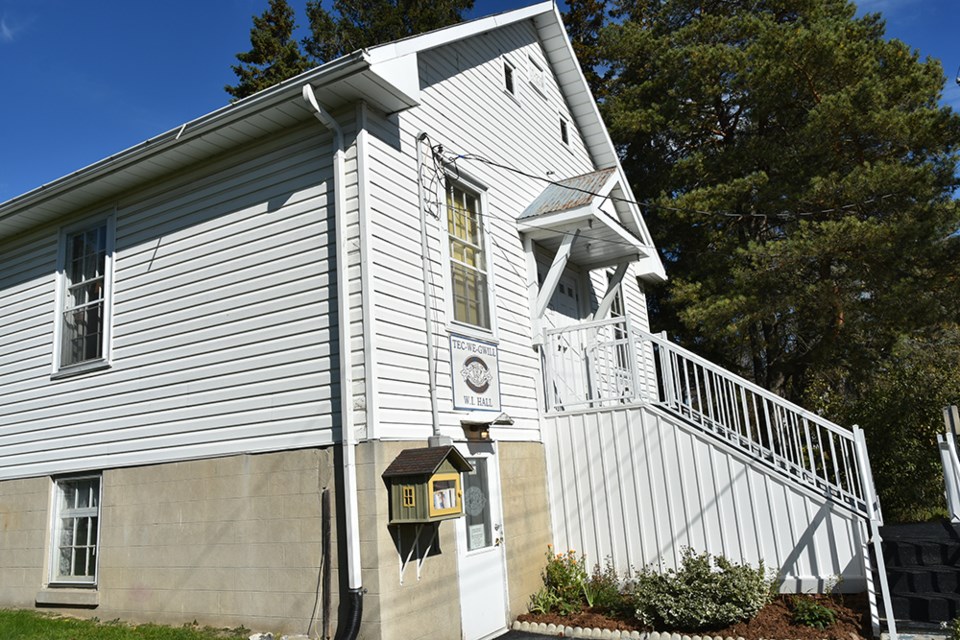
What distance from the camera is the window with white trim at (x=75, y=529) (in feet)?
26.9

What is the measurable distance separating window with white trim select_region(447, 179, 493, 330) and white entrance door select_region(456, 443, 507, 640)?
1.61m

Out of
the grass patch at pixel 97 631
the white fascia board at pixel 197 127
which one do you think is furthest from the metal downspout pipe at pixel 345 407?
the grass patch at pixel 97 631

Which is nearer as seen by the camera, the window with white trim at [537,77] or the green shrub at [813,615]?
the green shrub at [813,615]

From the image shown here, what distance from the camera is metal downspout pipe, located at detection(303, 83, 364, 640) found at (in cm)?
592

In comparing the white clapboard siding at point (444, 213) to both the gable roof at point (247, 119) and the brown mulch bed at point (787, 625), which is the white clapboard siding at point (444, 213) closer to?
the gable roof at point (247, 119)

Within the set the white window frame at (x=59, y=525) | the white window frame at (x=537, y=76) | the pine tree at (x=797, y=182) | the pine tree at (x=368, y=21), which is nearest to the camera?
the white window frame at (x=59, y=525)

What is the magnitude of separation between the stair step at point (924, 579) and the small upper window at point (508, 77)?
8.01 metres

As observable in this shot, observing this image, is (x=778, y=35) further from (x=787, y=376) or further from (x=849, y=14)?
(x=787, y=376)

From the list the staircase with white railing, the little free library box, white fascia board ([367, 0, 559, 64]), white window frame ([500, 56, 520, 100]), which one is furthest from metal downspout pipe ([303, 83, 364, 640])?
white window frame ([500, 56, 520, 100])

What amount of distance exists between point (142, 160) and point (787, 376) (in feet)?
58.1

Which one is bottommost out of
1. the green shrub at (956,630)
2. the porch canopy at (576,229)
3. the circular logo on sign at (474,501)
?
the green shrub at (956,630)

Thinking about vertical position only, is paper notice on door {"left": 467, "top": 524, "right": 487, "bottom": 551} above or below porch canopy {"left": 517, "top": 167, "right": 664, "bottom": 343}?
below

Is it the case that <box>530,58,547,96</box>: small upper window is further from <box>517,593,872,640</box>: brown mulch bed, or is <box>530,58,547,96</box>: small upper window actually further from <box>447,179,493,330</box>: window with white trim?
<box>517,593,872,640</box>: brown mulch bed

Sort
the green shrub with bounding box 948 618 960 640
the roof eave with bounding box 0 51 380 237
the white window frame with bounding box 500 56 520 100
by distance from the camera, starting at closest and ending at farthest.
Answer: the green shrub with bounding box 948 618 960 640
the roof eave with bounding box 0 51 380 237
the white window frame with bounding box 500 56 520 100
